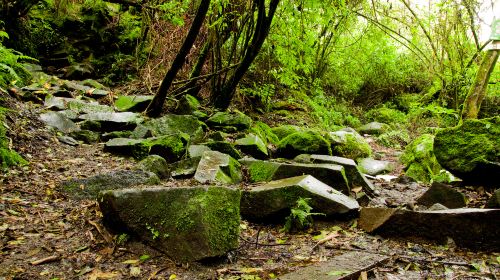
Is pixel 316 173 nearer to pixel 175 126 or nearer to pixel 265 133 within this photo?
pixel 175 126

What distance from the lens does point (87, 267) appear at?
8.54 ft

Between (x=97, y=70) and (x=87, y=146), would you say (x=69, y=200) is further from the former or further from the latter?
(x=97, y=70)

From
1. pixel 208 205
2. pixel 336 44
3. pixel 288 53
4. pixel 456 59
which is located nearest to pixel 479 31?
pixel 456 59

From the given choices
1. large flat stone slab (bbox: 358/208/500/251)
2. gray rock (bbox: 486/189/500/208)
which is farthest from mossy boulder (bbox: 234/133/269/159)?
gray rock (bbox: 486/189/500/208)

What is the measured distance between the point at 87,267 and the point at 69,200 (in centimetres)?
136

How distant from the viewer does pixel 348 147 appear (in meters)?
7.47

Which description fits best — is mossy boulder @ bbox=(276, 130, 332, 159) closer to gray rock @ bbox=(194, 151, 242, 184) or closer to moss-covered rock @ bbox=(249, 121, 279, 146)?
moss-covered rock @ bbox=(249, 121, 279, 146)

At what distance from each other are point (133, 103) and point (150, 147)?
7.84 ft

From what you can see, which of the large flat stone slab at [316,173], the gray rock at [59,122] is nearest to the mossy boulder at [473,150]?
the large flat stone slab at [316,173]

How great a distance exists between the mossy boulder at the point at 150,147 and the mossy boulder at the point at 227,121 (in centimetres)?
→ 170

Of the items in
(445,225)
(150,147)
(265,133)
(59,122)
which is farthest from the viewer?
(265,133)

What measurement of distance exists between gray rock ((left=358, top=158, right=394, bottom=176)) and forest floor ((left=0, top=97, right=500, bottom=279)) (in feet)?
10.3

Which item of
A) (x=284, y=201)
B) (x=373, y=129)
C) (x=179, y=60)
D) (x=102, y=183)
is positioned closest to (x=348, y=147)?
(x=179, y=60)

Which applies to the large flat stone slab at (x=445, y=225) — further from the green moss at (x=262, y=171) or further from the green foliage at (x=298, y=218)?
the green moss at (x=262, y=171)
